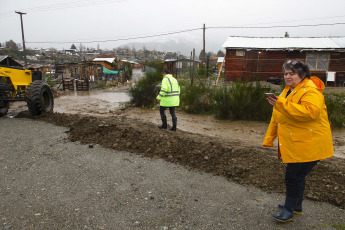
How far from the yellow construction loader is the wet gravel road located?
138 inches

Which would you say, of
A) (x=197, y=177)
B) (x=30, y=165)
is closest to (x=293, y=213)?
(x=197, y=177)

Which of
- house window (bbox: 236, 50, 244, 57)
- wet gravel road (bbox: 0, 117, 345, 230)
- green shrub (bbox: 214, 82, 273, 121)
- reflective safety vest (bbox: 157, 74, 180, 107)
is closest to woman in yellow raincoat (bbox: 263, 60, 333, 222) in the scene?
wet gravel road (bbox: 0, 117, 345, 230)

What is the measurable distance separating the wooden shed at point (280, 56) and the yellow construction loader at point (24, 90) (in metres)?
13.0

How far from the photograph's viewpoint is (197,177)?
155 inches

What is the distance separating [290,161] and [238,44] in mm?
18375

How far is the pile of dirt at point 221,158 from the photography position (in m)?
3.51

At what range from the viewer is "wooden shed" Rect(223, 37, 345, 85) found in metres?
18.0

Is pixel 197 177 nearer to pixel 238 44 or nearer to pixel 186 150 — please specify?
pixel 186 150

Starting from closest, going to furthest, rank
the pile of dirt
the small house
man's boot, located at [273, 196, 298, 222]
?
man's boot, located at [273, 196, 298, 222], the pile of dirt, the small house

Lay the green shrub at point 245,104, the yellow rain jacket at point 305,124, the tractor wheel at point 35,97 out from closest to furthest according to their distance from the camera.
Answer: the yellow rain jacket at point 305,124, the tractor wheel at point 35,97, the green shrub at point 245,104

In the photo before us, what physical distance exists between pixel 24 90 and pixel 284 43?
712 inches

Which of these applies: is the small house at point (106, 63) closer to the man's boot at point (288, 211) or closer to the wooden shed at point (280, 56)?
the wooden shed at point (280, 56)

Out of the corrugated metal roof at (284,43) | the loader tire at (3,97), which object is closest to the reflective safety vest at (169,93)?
the loader tire at (3,97)

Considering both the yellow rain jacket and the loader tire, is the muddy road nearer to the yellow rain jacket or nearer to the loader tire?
the yellow rain jacket
